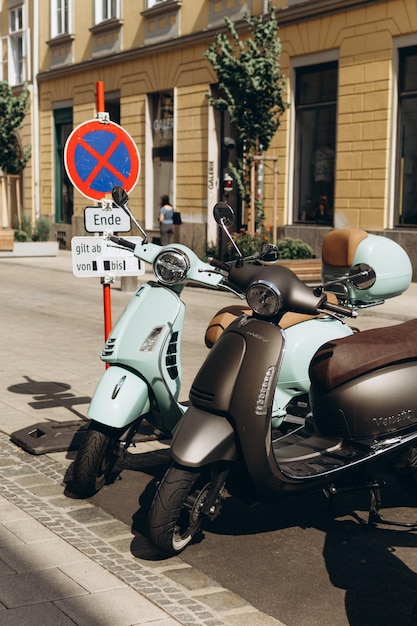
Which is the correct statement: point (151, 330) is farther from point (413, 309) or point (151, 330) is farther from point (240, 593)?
point (413, 309)

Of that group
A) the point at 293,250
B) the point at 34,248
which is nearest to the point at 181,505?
the point at 293,250

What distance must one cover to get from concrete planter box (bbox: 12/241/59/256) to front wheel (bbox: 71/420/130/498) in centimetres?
2053

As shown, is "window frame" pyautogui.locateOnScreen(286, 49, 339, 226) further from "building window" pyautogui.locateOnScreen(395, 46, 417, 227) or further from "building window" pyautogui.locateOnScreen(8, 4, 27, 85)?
"building window" pyautogui.locateOnScreen(8, 4, 27, 85)

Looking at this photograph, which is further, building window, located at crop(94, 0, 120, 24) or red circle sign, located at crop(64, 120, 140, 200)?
building window, located at crop(94, 0, 120, 24)

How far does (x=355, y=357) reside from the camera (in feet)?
14.7

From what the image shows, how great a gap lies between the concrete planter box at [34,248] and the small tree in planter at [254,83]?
7.84 meters

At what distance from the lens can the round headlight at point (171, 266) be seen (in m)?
4.86

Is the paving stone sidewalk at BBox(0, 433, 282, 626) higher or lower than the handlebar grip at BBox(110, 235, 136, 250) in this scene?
lower

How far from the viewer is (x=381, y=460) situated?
14.8 ft

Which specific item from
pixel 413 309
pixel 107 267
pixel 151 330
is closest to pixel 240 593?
pixel 151 330

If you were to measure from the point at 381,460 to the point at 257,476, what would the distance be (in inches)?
26.2

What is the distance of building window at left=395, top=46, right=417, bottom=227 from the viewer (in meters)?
18.6

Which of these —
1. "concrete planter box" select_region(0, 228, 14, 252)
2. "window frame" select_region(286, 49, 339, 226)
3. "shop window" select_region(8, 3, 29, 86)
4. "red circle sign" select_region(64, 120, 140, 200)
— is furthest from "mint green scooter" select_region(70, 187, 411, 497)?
"shop window" select_region(8, 3, 29, 86)

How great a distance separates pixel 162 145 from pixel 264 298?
22012 millimetres
